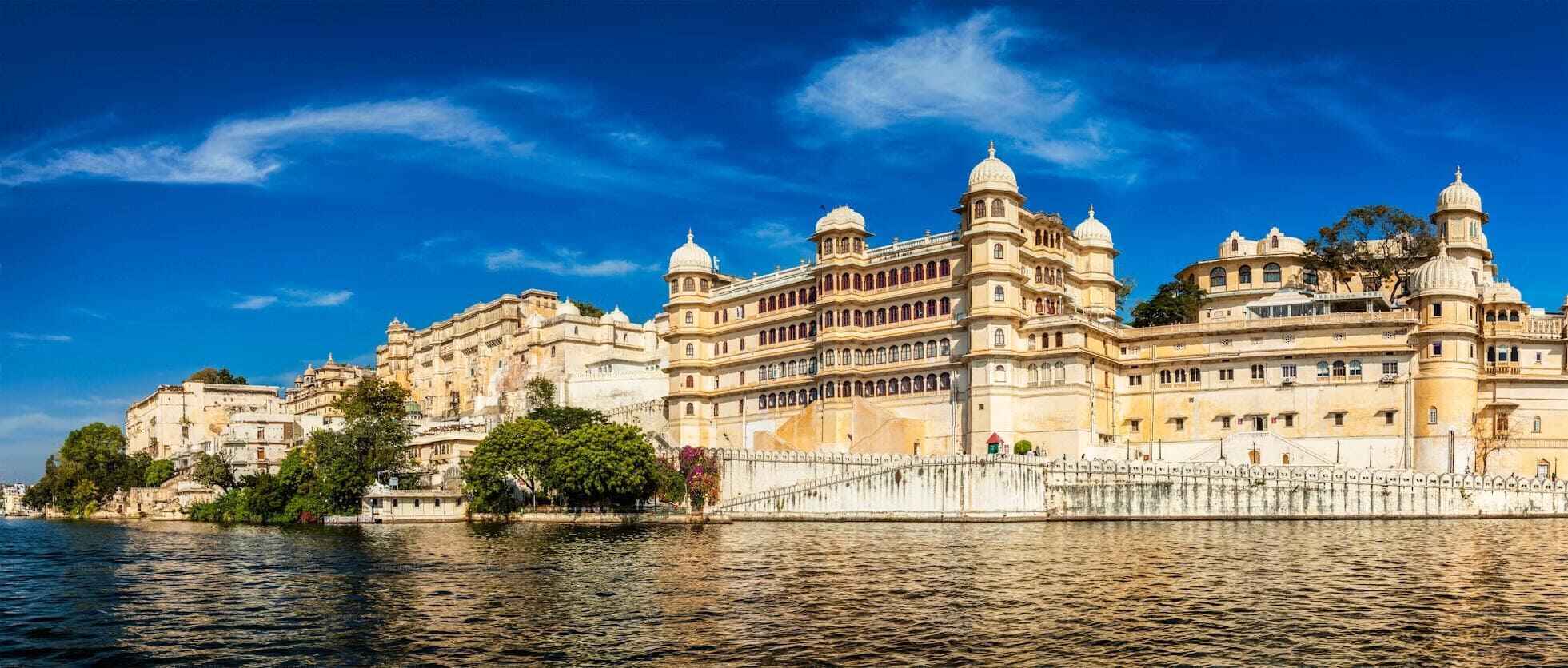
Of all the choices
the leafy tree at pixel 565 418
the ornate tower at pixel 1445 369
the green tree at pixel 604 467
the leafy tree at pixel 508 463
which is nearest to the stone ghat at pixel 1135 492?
the ornate tower at pixel 1445 369

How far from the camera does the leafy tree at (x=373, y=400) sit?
9744cm

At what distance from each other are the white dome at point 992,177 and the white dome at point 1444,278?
23966 mm

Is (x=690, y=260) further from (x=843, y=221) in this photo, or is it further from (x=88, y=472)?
(x=88, y=472)

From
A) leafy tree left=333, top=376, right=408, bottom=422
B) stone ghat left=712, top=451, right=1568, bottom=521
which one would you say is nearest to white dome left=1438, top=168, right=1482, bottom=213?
stone ghat left=712, top=451, right=1568, bottom=521

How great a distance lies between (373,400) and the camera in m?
107

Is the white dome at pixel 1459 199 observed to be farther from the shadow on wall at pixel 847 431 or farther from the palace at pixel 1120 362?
the shadow on wall at pixel 847 431

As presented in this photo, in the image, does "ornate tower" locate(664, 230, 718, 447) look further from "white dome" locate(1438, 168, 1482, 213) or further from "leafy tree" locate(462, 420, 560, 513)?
"white dome" locate(1438, 168, 1482, 213)

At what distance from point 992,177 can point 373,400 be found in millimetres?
59630

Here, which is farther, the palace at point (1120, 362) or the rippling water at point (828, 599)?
the palace at point (1120, 362)

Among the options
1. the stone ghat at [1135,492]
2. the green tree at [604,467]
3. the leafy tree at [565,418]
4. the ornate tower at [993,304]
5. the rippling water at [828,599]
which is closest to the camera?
the rippling water at [828,599]

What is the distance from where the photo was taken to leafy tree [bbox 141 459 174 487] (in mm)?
108250

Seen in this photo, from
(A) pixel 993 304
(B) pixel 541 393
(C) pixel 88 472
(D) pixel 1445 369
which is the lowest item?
(C) pixel 88 472

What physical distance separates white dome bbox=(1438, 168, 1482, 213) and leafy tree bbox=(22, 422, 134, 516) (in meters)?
110

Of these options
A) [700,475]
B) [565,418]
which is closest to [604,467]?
[700,475]
